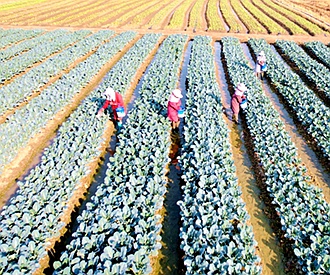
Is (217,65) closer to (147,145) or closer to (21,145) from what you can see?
(147,145)

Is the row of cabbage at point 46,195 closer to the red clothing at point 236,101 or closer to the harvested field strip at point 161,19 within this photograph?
the red clothing at point 236,101

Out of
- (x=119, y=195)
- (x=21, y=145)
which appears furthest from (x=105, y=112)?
(x=119, y=195)

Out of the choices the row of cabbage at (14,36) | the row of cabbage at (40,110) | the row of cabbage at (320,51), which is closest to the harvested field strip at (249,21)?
the row of cabbage at (320,51)

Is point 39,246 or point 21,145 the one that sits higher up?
point 39,246

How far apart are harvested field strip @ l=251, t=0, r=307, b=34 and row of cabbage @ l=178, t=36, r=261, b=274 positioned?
22310 millimetres

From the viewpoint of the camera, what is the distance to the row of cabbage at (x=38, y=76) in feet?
42.5

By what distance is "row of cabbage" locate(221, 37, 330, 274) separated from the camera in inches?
217

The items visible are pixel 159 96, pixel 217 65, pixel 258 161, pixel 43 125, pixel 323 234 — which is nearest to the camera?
pixel 323 234

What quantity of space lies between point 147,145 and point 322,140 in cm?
602

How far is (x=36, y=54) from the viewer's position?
19.3m

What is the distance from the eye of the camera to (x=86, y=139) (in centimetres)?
942

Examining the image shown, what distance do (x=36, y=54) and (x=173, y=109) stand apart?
47.1 ft

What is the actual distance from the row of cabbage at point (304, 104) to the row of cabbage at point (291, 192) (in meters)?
1.13

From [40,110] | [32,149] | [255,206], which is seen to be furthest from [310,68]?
[32,149]
